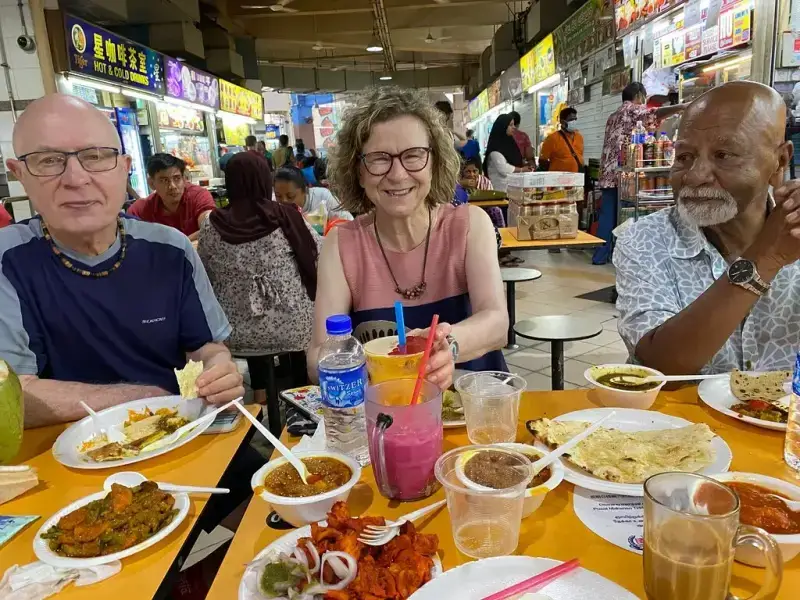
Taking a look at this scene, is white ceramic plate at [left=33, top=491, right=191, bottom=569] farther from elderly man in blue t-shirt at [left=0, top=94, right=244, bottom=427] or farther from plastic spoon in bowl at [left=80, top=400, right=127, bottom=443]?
elderly man in blue t-shirt at [left=0, top=94, right=244, bottom=427]

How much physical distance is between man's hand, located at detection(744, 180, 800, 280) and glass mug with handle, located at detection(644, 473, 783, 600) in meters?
0.93

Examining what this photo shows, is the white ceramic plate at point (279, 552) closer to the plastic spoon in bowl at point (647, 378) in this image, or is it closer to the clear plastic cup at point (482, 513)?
the clear plastic cup at point (482, 513)

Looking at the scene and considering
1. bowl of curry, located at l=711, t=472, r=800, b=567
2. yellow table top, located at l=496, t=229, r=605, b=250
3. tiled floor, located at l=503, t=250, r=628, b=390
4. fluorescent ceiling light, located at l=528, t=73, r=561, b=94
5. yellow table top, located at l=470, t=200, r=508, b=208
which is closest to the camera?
bowl of curry, located at l=711, t=472, r=800, b=567

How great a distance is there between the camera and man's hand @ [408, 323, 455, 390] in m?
1.29

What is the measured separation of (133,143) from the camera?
27.9 feet

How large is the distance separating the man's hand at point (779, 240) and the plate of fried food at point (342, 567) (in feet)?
3.90

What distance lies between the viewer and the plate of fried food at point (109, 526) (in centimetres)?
97

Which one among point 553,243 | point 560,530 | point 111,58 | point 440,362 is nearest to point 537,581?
point 560,530

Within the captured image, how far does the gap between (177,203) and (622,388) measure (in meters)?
4.18

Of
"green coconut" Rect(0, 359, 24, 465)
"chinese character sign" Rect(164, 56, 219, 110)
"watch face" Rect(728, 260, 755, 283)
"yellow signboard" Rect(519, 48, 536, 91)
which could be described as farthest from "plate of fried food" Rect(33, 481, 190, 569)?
"yellow signboard" Rect(519, 48, 536, 91)

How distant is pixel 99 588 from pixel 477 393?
803 millimetres

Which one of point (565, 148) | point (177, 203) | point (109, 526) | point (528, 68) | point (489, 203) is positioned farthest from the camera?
point (528, 68)

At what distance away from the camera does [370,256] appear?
81.0 inches

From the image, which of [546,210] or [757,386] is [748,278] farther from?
[546,210]
